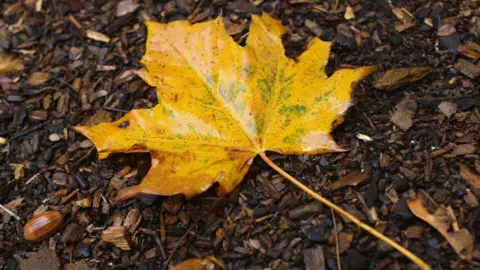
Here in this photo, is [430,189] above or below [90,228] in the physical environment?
above

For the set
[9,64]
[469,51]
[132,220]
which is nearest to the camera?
[132,220]

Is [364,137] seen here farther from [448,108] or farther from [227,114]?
[227,114]

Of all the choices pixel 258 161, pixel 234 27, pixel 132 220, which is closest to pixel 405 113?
pixel 258 161

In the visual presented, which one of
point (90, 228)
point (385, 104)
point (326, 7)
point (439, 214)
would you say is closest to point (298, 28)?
point (326, 7)

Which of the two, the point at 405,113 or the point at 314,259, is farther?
the point at 405,113

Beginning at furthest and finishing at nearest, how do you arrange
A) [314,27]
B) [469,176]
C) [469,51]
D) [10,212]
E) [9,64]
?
1. [9,64]
2. [314,27]
3. [469,51]
4. [10,212]
5. [469,176]

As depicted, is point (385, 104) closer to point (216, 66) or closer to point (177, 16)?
point (216, 66)

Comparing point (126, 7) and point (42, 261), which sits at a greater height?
point (126, 7)
